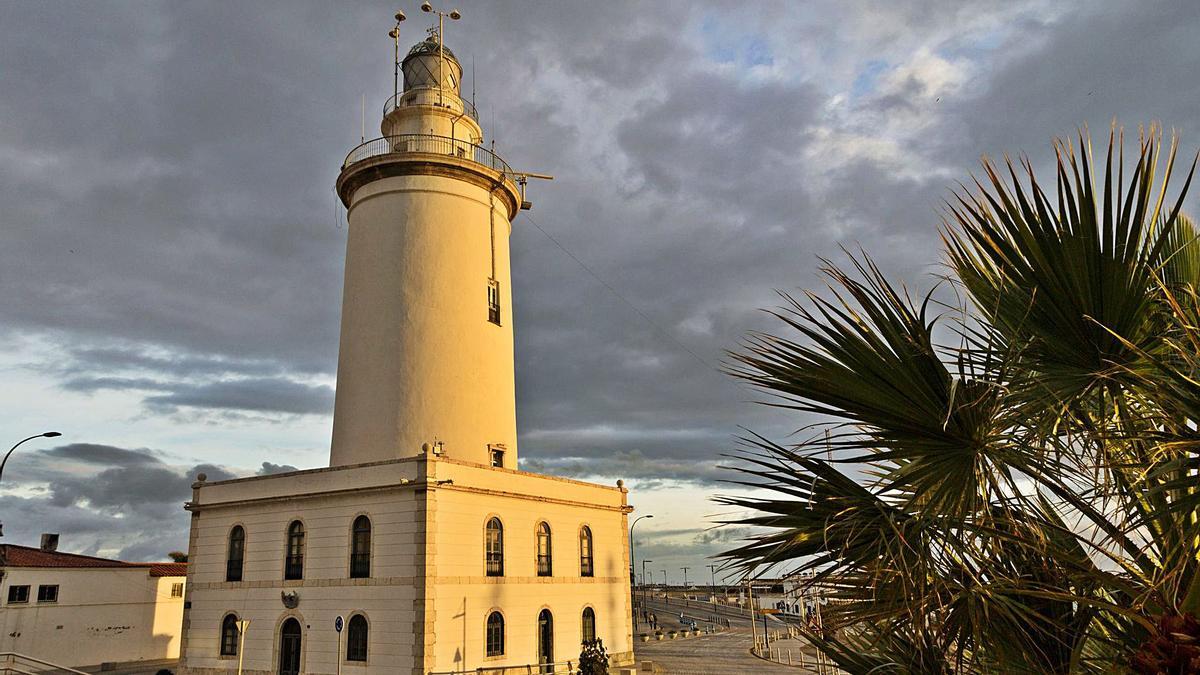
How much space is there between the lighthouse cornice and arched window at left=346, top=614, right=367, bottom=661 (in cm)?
1582

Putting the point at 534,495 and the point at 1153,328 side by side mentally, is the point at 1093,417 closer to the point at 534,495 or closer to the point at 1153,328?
the point at 1153,328

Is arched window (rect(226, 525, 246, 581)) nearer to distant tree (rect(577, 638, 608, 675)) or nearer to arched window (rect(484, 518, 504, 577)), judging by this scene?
arched window (rect(484, 518, 504, 577))

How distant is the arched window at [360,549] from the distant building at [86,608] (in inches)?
696

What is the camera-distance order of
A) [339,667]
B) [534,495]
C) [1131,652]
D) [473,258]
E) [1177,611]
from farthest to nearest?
1. [473,258]
2. [534,495]
3. [339,667]
4. [1131,652]
5. [1177,611]

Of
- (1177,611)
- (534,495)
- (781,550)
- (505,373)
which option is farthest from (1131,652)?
(505,373)

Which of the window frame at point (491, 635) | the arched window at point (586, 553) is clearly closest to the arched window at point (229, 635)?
the window frame at point (491, 635)

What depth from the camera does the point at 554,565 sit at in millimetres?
30031

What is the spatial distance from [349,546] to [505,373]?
8.69 metres

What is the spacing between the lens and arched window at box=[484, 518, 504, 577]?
89.8ft

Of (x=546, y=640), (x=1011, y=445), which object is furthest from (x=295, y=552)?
(x=1011, y=445)

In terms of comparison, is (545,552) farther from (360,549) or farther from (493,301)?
(493,301)

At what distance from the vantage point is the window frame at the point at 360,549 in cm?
2614

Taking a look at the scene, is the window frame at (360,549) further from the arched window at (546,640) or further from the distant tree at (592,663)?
the distant tree at (592,663)

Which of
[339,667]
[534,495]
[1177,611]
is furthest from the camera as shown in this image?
[534,495]
